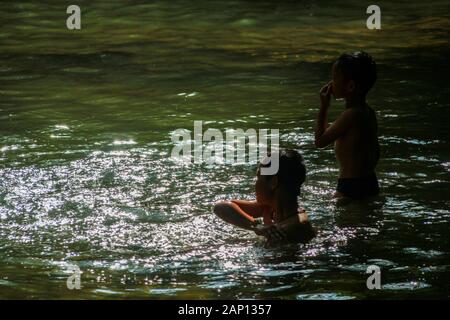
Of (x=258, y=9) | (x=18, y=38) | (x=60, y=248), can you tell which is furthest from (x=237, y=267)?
(x=258, y=9)

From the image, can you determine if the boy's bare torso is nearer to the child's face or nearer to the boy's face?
the boy's face

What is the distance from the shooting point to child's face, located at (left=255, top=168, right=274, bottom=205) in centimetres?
636

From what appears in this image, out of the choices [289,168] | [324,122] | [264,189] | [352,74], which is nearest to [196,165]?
[324,122]

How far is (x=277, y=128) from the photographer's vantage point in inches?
384

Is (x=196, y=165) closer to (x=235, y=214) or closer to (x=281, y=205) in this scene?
(x=235, y=214)

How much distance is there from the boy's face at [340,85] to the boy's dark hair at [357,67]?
0.09 ft

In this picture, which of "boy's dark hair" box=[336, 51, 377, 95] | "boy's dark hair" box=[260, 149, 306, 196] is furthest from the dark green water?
"boy's dark hair" box=[336, 51, 377, 95]

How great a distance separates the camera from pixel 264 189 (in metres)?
6.39

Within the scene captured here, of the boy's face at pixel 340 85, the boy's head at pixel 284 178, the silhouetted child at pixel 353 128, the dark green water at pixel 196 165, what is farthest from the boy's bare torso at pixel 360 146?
the boy's head at pixel 284 178

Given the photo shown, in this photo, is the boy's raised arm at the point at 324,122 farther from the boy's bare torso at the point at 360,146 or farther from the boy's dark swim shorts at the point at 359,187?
the boy's dark swim shorts at the point at 359,187

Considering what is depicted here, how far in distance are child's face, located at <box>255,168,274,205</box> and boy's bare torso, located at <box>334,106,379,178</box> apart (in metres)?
1.17
